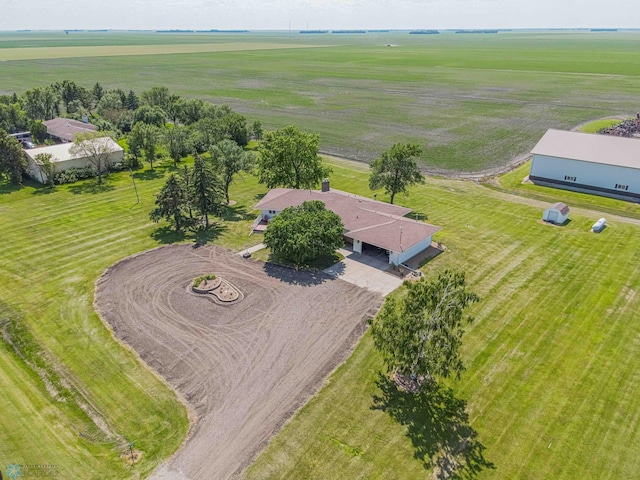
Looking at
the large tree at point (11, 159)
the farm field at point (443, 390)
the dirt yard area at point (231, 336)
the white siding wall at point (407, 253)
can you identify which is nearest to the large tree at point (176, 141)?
the large tree at point (11, 159)

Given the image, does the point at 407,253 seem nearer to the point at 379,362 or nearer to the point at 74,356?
the point at 379,362

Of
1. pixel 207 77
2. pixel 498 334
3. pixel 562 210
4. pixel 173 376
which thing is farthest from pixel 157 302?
pixel 207 77

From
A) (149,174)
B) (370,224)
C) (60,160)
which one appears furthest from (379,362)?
(60,160)

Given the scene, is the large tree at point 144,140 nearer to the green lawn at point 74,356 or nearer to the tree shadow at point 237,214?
the green lawn at point 74,356

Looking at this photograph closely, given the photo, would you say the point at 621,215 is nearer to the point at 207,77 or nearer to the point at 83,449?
the point at 83,449

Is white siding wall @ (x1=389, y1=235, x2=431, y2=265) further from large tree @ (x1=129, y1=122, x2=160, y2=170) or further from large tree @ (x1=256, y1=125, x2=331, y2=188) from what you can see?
large tree @ (x1=129, y1=122, x2=160, y2=170)

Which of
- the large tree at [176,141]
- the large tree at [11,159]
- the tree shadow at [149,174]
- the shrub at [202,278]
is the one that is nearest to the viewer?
the shrub at [202,278]
